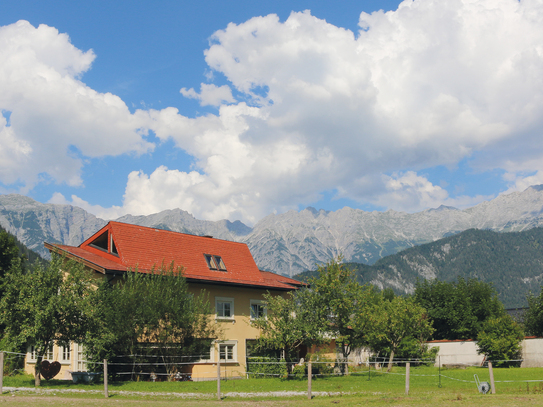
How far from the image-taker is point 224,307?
A: 3925 centimetres

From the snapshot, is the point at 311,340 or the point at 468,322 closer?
the point at 311,340

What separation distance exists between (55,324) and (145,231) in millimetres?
16050

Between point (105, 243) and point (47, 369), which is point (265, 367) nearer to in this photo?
point (47, 369)

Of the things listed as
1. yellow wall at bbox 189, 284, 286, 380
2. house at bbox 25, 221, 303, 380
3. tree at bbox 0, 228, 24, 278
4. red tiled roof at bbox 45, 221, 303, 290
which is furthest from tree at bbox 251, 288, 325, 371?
tree at bbox 0, 228, 24, 278

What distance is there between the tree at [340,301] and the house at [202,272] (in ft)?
21.3

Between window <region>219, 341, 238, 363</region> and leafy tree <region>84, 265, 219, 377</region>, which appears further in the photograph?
window <region>219, 341, 238, 363</region>

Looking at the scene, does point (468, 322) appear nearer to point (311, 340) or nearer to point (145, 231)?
point (311, 340)

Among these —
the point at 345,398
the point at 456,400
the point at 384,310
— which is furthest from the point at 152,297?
the point at 384,310

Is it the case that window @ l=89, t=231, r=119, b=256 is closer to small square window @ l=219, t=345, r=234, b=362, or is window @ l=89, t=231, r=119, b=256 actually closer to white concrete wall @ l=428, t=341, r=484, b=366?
small square window @ l=219, t=345, r=234, b=362

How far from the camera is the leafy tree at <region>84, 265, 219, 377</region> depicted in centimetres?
2752

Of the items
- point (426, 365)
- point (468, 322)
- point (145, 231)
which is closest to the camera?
point (145, 231)

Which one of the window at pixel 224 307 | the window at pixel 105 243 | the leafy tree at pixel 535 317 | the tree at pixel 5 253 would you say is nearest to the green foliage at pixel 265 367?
the window at pixel 224 307

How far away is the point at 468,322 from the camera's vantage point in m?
60.4

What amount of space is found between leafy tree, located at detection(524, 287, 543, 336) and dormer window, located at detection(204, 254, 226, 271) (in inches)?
1588
